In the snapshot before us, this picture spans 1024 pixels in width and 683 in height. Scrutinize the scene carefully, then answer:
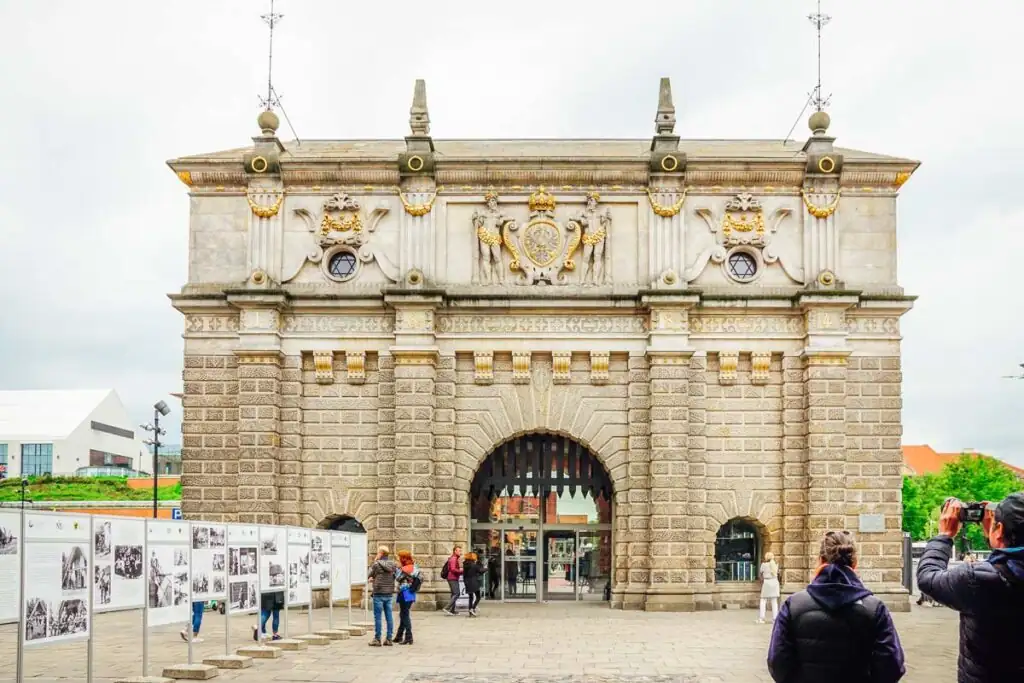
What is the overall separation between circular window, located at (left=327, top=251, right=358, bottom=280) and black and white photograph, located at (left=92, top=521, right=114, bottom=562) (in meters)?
17.8

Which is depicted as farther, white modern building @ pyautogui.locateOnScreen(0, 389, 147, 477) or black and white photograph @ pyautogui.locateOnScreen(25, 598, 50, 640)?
white modern building @ pyautogui.locateOnScreen(0, 389, 147, 477)

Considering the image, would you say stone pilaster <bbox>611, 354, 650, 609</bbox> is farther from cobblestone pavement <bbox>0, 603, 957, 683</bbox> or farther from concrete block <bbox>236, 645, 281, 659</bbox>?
concrete block <bbox>236, 645, 281, 659</bbox>

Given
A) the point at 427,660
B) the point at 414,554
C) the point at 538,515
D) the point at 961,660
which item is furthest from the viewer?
the point at 538,515

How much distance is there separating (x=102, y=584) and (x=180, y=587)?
2430 mm

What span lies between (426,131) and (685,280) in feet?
24.4

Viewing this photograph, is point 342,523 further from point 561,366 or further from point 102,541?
point 102,541

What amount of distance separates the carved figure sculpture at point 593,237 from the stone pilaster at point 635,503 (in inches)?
89.4

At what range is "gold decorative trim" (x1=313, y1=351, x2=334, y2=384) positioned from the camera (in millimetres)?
31172

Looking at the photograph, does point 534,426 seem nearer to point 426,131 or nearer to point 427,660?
point 426,131

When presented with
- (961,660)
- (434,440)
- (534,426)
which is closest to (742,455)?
(534,426)

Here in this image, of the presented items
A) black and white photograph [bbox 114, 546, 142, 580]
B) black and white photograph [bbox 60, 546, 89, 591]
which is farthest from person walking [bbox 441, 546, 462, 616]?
black and white photograph [bbox 60, 546, 89, 591]

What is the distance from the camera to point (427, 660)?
63.4ft

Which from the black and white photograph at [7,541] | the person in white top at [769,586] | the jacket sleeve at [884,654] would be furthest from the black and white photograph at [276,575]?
the jacket sleeve at [884,654]

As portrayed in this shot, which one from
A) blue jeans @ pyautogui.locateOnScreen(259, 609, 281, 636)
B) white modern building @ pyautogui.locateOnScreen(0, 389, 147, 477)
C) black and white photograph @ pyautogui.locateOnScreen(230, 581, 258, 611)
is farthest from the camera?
white modern building @ pyautogui.locateOnScreen(0, 389, 147, 477)
